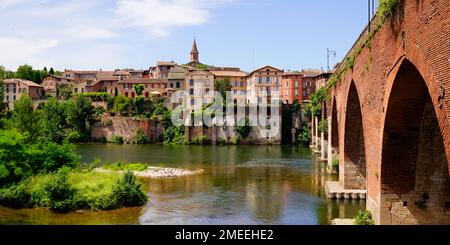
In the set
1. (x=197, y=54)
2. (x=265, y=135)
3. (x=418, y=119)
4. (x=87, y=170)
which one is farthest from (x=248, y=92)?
(x=418, y=119)

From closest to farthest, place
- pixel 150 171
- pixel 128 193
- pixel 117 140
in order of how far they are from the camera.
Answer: pixel 128 193
pixel 150 171
pixel 117 140

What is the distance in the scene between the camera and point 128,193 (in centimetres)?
2797

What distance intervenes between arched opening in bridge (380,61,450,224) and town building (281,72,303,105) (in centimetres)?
7354

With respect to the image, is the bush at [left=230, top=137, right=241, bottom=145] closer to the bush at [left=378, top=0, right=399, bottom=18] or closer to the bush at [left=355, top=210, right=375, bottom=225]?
the bush at [left=355, top=210, right=375, bottom=225]

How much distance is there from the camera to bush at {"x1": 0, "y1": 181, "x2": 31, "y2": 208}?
27812 millimetres

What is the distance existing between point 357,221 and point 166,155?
41.5m

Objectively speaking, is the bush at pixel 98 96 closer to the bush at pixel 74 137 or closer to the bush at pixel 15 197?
the bush at pixel 74 137

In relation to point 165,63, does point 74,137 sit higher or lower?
lower

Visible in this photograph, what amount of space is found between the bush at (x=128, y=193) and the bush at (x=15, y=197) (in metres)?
5.05

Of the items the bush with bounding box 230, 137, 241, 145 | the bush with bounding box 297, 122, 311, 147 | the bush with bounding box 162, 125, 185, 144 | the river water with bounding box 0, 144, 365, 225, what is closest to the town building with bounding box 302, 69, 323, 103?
the bush with bounding box 297, 122, 311, 147

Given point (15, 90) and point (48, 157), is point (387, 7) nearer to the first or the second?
point (48, 157)

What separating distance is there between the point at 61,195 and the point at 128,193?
142 inches

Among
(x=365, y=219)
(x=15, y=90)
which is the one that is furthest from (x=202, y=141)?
(x=365, y=219)

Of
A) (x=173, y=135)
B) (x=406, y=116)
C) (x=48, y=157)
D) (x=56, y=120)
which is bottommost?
(x=48, y=157)
